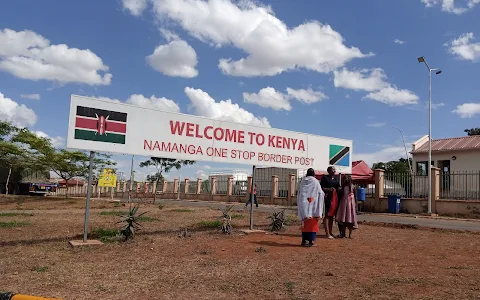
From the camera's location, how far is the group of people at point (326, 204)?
8516 millimetres

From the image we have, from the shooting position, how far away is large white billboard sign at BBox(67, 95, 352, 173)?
28.7 feet

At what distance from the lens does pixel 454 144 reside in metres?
31.2

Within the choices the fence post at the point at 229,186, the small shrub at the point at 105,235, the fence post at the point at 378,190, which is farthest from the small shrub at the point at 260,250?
the fence post at the point at 229,186

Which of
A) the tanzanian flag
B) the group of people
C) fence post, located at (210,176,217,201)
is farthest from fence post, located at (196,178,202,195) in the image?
the group of people

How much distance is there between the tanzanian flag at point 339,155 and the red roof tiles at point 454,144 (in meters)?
19.9

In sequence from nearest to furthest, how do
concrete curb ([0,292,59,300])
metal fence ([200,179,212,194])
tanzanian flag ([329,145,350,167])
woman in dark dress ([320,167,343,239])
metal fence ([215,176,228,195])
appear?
concrete curb ([0,292,59,300]) < woman in dark dress ([320,167,343,239]) < tanzanian flag ([329,145,350,167]) < metal fence ([215,176,228,195]) < metal fence ([200,179,212,194])

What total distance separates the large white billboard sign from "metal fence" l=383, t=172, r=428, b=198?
11898 millimetres

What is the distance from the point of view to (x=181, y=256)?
295 inches

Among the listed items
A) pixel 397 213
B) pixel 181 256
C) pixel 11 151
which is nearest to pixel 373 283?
pixel 181 256

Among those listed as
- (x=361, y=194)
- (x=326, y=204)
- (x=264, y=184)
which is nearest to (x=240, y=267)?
(x=326, y=204)

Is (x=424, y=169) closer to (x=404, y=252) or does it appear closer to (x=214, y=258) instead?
(x=404, y=252)

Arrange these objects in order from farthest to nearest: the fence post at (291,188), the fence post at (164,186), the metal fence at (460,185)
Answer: the fence post at (164,186)
the fence post at (291,188)
the metal fence at (460,185)

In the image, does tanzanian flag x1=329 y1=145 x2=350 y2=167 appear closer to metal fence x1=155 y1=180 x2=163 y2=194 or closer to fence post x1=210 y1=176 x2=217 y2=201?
fence post x1=210 y1=176 x2=217 y2=201

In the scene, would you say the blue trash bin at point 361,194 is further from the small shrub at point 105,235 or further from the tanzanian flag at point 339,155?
the small shrub at point 105,235
